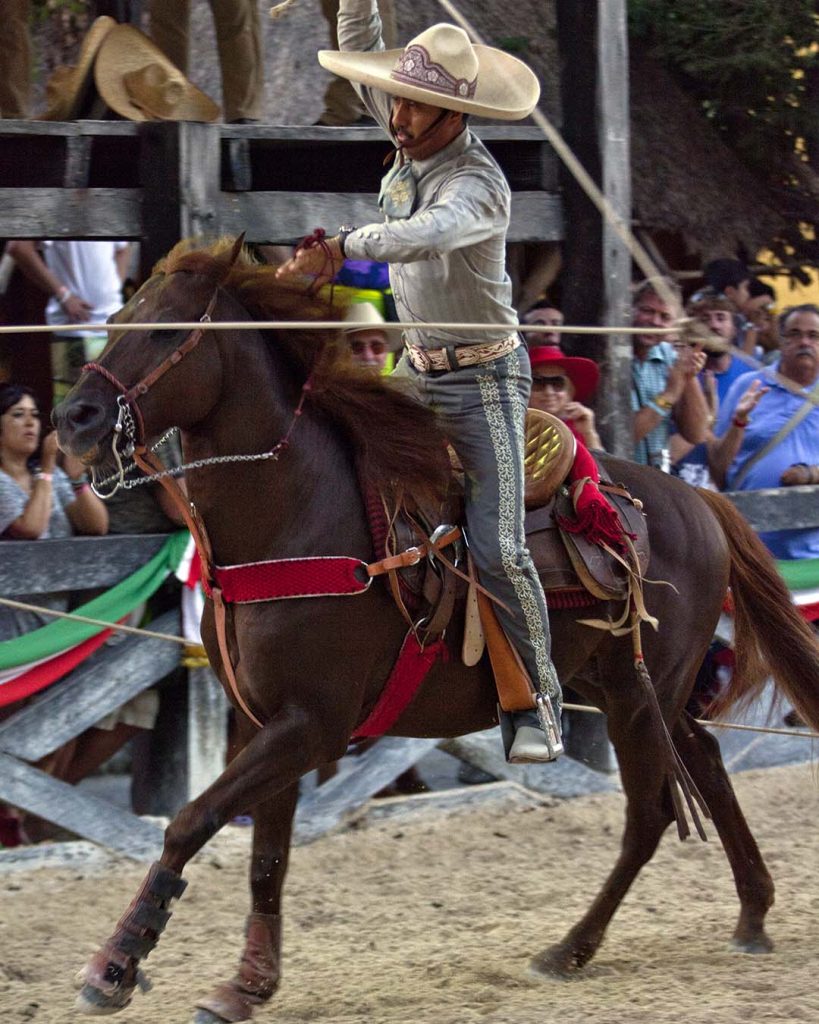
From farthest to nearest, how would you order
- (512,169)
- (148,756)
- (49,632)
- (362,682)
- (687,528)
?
(512,169)
(148,756)
(49,632)
(687,528)
(362,682)

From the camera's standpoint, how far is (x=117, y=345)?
4066 millimetres

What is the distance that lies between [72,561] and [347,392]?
2.05 metres

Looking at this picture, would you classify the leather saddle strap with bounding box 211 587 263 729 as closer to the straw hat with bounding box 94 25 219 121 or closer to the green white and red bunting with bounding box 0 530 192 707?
the green white and red bunting with bounding box 0 530 192 707

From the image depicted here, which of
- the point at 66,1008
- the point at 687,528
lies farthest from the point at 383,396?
the point at 66,1008

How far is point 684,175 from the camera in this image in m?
9.50

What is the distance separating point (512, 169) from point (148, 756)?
3038 millimetres

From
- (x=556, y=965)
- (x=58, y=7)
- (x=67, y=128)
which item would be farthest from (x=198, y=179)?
(x=58, y=7)

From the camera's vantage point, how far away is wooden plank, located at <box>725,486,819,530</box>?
7.40 metres

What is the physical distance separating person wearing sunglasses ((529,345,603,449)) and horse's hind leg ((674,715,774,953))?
4.88 feet

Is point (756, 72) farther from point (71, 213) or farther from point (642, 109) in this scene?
point (71, 213)

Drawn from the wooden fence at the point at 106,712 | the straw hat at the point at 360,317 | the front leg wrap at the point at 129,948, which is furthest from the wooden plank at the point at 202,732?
the front leg wrap at the point at 129,948

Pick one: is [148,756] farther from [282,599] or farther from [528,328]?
[528,328]

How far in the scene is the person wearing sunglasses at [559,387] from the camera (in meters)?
6.41

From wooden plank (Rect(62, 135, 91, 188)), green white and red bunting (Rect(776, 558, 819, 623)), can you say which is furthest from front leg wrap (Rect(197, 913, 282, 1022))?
green white and red bunting (Rect(776, 558, 819, 623))
